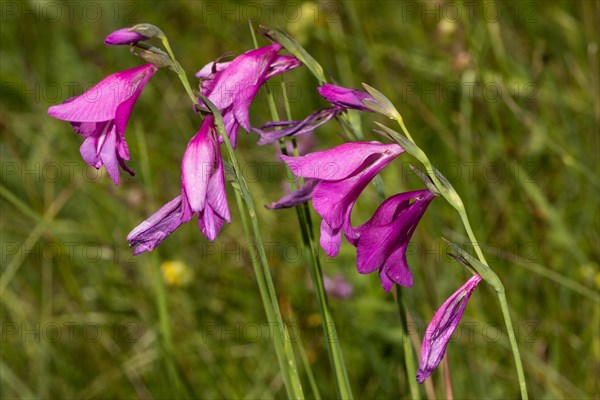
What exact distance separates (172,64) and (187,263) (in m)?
1.94

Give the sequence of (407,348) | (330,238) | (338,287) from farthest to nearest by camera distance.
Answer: (338,287) → (407,348) → (330,238)

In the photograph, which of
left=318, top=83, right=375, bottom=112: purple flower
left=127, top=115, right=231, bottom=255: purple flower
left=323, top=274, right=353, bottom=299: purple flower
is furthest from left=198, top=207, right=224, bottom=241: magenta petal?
left=323, top=274, right=353, bottom=299: purple flower

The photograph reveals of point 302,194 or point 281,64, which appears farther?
point 281,64

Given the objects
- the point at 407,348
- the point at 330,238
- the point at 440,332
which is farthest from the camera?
the point at 407,348

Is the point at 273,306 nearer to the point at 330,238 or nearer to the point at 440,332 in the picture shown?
the point at 330,238

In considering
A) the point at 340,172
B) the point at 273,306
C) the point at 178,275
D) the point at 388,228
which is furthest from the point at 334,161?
the point at 178,275

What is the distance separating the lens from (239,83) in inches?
46.8

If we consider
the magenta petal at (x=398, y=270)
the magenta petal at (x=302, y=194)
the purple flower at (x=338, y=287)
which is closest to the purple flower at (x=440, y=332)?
the magenta petal at (x=398, y=270)

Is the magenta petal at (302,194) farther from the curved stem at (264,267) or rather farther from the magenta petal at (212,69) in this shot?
the magenta petal at (212,69)

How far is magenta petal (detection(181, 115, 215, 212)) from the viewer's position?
1.06m

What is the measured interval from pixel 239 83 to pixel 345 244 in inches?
56.4

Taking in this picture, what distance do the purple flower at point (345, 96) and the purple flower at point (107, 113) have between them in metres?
0.27

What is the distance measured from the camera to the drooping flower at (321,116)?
3.47 feet

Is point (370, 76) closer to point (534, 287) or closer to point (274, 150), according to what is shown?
point (274, 150)
